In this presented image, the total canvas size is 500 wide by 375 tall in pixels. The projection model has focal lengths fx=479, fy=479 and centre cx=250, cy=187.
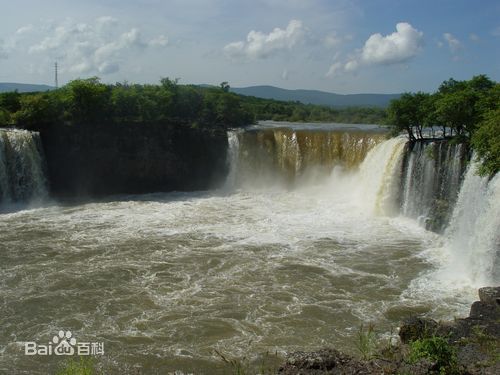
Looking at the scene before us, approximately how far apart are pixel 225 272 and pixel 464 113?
10.8 meters

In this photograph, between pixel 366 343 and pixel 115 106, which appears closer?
pixel 366 343

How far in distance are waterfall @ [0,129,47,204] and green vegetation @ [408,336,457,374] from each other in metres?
21.8

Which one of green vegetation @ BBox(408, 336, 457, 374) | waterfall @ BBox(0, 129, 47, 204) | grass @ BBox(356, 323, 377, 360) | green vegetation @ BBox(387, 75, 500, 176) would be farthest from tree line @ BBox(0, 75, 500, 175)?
green vegetation @ BBox(408, 336, 457, 374)

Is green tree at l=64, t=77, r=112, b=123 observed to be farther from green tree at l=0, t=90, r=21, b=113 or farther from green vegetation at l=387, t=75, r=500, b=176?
green vegetation at l=387, t=75, r=500, b=176

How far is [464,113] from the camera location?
1784 cm

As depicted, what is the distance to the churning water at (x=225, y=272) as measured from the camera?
10.6 m

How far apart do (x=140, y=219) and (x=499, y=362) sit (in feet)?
52.2

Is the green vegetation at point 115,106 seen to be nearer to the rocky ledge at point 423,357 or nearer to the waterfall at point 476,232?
the waterfall at point 476,232

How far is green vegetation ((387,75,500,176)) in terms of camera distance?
1487 centimetres

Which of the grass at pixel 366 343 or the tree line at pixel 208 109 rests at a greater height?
the tree line at pixel 208 109

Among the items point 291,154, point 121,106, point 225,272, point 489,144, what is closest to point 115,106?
point 121,106

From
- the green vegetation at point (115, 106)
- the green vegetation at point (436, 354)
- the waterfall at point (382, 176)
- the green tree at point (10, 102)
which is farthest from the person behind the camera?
the green tree at point (10, 102)

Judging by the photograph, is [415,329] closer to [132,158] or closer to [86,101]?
[132,158]
